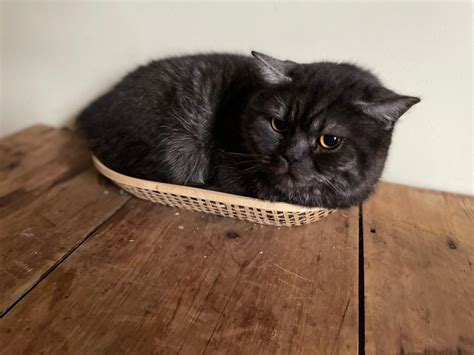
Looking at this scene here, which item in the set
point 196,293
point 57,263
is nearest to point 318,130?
point 196,293

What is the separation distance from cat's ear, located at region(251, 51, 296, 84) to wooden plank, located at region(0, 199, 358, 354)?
42cm

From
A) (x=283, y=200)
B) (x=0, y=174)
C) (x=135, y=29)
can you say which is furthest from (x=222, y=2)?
(x=0, y=174)

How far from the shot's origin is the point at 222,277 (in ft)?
3.05

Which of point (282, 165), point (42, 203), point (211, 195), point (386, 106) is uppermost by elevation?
point (386, 106)

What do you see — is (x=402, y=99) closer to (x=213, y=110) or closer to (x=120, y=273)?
(x=213, y=110)

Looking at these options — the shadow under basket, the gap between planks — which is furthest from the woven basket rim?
the gap between planks

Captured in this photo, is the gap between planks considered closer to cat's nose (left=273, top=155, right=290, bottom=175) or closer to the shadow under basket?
the shadow under basket

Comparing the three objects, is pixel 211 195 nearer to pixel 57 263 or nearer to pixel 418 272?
pixel 57 263

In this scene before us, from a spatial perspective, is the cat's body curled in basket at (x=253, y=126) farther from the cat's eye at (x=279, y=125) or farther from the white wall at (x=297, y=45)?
the white wall at (x=297, y=45)

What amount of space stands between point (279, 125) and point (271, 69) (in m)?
0.14

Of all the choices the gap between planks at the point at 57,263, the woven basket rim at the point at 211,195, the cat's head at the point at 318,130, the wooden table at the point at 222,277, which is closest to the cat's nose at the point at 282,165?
the cat's head at the point at 318,130

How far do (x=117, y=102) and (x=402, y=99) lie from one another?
2.87 feet

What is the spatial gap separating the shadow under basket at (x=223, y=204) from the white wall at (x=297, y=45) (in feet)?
1.71

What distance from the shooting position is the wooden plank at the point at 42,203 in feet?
3.07
